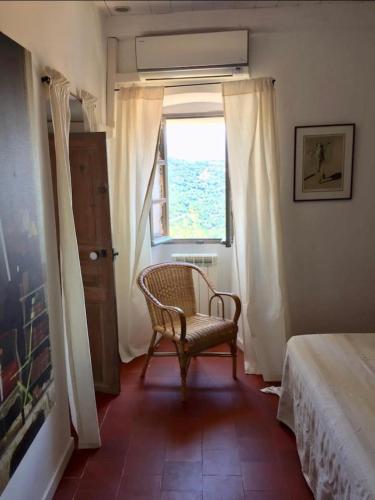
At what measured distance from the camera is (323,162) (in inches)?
107

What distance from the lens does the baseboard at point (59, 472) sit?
5.45ft

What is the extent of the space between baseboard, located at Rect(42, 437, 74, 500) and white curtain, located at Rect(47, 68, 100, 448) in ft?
0.19

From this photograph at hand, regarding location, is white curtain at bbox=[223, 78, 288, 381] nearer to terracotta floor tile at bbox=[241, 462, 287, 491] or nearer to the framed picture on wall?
the framed picture on wall

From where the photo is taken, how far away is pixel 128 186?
2.79 metres

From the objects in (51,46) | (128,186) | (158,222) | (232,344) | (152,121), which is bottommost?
(232,344)

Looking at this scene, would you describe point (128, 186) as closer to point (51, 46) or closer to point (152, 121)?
point (152, 121)

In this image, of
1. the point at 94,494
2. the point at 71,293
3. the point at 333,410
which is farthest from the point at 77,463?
the point at 333,410

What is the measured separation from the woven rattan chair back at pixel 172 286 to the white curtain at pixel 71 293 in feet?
2.70

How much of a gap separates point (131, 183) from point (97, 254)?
732mm

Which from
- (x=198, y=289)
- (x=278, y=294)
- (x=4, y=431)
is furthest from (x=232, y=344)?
(x=4, y=431)

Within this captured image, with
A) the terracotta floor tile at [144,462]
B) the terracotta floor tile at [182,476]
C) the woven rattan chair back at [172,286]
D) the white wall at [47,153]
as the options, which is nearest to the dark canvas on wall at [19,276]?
the white wall at [47,153]

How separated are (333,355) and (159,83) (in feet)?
7.28

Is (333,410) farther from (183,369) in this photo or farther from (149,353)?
(149,353)

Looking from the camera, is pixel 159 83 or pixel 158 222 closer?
pixel 159 83
